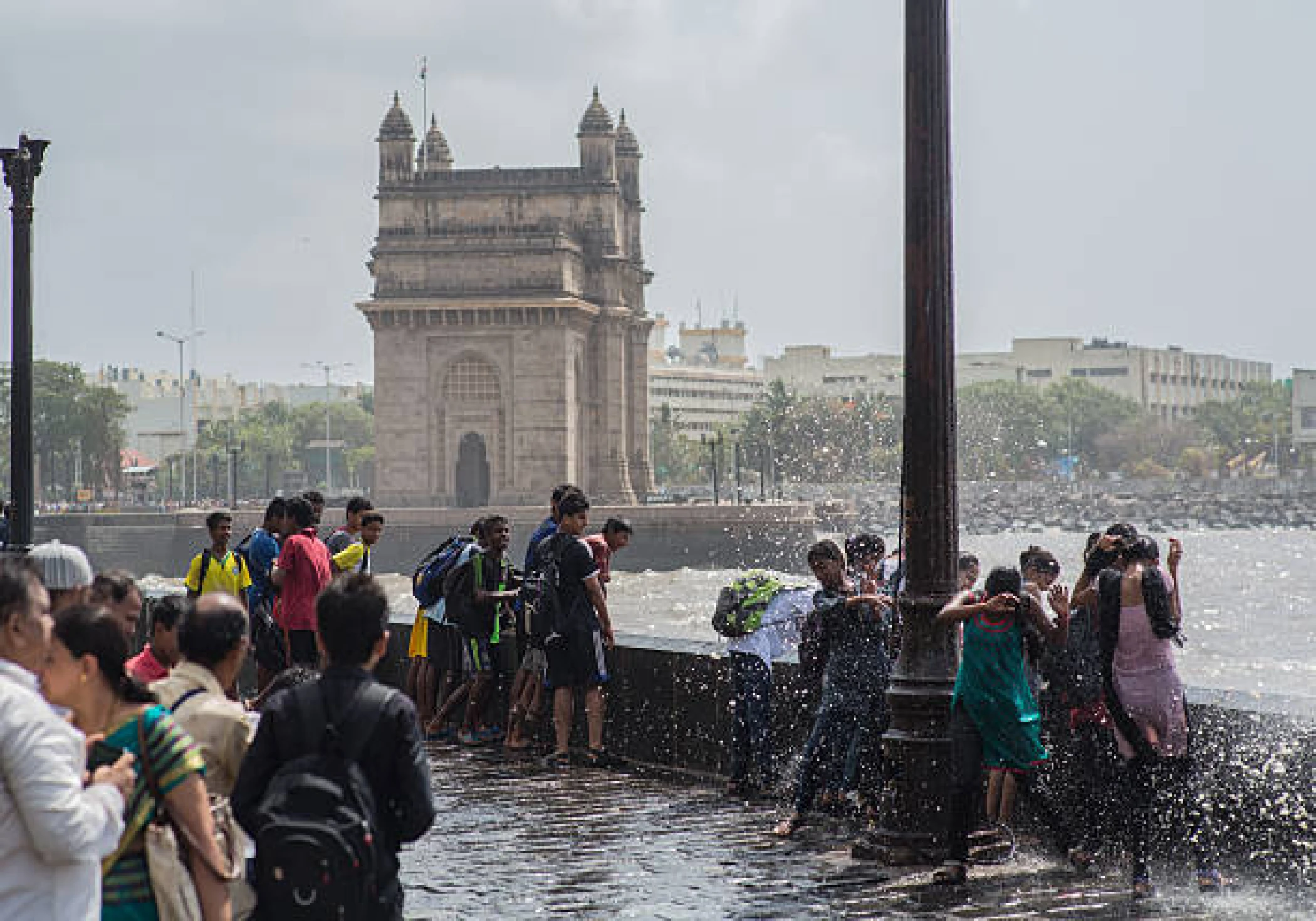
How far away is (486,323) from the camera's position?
288 feet

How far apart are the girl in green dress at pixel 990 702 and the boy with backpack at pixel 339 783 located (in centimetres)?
386

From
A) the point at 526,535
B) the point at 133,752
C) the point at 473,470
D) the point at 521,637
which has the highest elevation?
the point at 473,470

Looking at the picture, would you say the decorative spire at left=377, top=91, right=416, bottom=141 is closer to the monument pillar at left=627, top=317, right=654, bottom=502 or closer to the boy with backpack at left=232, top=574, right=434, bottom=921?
the monument pillar at left=627, top=317, right=654, bottom=502

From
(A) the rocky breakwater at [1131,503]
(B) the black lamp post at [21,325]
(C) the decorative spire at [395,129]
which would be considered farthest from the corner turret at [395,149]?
(B) the black lamp post at [21,325]

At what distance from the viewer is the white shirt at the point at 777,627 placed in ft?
34.7

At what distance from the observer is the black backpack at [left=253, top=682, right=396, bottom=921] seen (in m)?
4.83

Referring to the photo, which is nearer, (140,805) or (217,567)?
(140,805)

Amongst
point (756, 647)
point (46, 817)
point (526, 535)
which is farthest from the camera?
point (526, 535)

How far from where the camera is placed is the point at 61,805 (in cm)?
429

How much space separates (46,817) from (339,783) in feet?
2.70

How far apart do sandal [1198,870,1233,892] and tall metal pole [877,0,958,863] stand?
1121 millimetres

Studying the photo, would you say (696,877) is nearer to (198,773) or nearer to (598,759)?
(598,759)

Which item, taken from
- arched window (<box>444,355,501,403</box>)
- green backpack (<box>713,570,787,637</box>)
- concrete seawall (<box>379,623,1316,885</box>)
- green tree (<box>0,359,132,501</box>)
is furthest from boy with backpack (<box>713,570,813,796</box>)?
green tree (<box>0,359,132,501</box>)

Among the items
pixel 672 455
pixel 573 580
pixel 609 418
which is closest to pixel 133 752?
pixel 573 580
